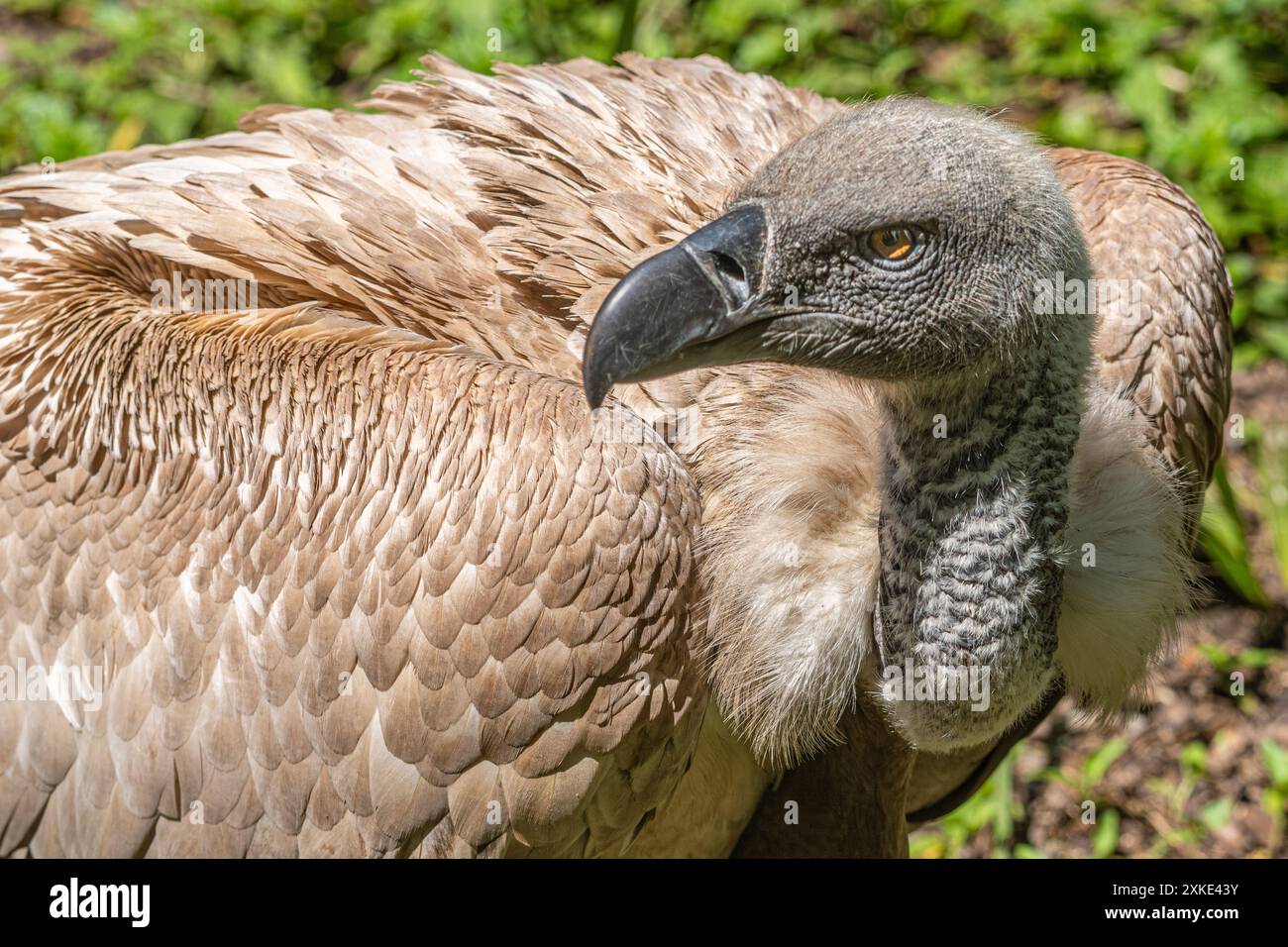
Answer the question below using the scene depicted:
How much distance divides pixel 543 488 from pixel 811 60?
4563mm

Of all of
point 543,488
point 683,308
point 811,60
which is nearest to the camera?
point 683,308

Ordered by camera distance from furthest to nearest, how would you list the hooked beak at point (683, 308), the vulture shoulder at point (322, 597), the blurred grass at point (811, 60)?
the blurred grass at point (811, 60) < the vulture shoulder at point (322, 597) < the hooked beak at point (683, 308)

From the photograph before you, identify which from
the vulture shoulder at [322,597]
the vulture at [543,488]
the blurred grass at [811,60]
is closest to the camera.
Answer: the vulture at [543,488]

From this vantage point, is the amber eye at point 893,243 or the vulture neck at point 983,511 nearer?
the amber eye at point 893,243

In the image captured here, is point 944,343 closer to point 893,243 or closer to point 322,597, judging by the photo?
point 893,243

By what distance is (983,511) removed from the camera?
326 cm

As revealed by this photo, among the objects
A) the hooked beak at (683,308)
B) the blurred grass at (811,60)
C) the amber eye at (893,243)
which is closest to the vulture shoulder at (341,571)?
the hooked beak at (683,308)

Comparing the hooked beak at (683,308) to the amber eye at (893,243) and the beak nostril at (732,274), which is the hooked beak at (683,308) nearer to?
the beak nostril at (732,274)

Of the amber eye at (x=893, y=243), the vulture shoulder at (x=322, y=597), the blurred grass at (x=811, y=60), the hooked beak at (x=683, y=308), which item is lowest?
the vulture shoulder at (x=322, y=597)

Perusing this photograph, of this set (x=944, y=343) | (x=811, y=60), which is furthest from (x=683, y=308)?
(x=811, y=60)

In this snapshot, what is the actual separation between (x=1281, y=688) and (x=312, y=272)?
3.73 metres

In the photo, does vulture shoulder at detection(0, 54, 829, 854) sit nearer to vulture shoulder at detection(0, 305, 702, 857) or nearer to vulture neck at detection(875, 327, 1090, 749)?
vulture shoulder at detection(0, 305, 702, 857)

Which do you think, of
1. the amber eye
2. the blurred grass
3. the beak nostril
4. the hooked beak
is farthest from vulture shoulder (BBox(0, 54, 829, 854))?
the blurred grass

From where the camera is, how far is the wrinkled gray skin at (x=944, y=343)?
3104 mm
